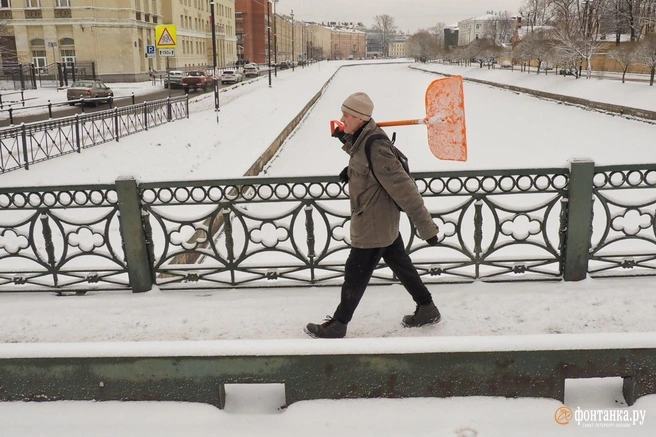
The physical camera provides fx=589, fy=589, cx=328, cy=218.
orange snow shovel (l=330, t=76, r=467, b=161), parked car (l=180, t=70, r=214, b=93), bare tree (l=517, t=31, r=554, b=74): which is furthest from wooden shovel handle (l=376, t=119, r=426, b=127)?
bare tree (l=517, t=31, r=554, b=74)

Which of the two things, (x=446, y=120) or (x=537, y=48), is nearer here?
(x=446, y=120)

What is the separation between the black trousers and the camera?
4.05 metres

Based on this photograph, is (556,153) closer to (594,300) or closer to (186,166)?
(186,166)

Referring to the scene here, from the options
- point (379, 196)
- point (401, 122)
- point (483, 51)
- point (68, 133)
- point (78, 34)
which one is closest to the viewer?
point (379, 196)

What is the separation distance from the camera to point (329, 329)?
4293 millimetres

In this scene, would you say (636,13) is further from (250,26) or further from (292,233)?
(292,233)

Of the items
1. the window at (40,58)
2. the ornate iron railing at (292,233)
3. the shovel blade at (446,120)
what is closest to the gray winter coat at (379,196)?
the shovel blade at (446,120)

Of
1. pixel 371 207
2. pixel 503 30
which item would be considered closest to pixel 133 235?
pixel 371 207

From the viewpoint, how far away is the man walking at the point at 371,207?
3727 mm

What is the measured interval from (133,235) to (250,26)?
9624cm

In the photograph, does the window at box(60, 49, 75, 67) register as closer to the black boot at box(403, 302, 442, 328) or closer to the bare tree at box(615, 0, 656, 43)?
the bare tree at box(615, 0, 656, 43)

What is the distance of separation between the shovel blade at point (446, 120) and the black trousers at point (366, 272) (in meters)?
0.75

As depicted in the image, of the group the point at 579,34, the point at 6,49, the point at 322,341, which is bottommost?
the point at 322,341

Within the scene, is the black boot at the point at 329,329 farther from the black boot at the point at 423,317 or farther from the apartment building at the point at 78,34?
the apartment building at the point at 78,34
